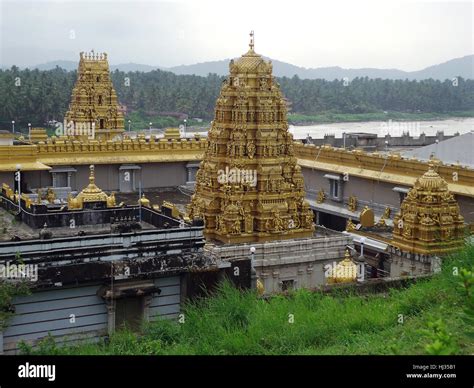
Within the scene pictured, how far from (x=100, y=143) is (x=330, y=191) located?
11.8 metres

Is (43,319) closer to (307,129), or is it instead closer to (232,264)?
A: (232,264)

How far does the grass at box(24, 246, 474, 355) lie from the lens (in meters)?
15.4

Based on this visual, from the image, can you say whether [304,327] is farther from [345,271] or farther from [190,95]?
→ [190,95]

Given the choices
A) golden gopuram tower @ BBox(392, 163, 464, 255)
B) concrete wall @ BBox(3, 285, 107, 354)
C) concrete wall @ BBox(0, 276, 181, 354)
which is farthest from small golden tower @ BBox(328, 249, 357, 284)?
concrete wall @ BBox(3, 285, 107, 354)

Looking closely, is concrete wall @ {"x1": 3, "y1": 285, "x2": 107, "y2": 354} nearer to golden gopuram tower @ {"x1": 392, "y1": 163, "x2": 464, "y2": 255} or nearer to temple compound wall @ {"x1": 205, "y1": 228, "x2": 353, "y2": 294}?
temple compound wall @ {"x1": 205, "y1": 228, "x2": 353, "y2": 294}

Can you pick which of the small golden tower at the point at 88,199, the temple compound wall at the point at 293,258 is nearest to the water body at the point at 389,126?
the temple compound wall at the point at 293,258

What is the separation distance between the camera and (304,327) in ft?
53.9

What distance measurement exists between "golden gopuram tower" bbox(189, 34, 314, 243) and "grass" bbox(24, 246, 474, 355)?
34.5 feet

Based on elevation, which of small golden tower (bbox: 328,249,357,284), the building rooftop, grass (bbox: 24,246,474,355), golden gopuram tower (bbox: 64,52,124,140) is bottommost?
small golden tower (bbox: 328,249,357,284)
